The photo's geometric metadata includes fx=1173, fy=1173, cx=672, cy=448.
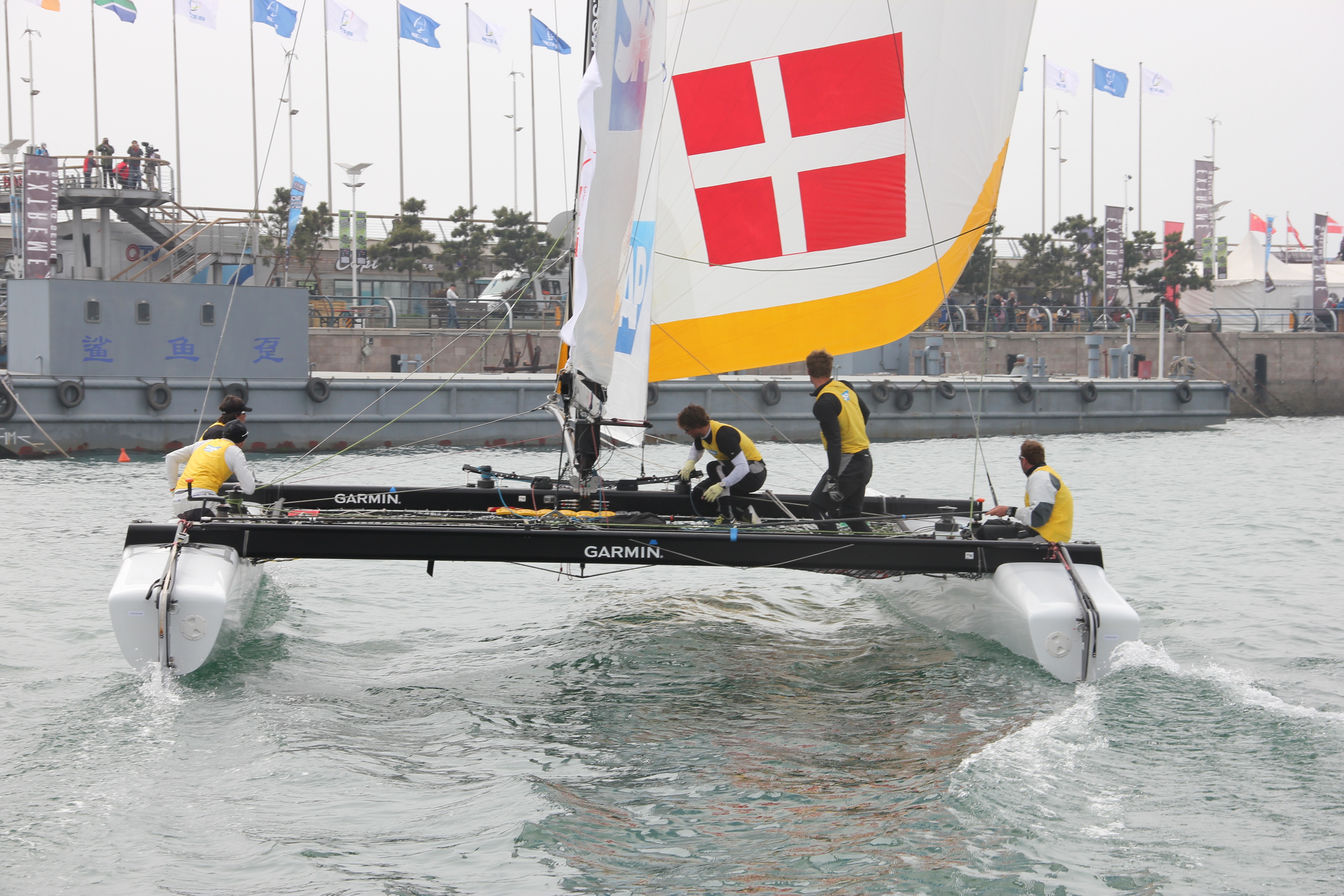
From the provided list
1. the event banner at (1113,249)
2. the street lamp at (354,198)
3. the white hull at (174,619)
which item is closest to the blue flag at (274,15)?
the street lamp at (354,198)

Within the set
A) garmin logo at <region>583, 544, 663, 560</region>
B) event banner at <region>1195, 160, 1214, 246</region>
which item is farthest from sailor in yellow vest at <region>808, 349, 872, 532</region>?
event banner at <region>1195, 160, 1214, 246</region>

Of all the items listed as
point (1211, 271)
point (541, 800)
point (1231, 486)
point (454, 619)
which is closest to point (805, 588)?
point (454, 619)

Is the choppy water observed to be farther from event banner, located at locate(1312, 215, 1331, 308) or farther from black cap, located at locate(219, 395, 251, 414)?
event banner, located at locate(1312, 215, 1331, 308)

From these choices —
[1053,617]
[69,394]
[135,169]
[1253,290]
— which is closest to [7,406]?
[69,394]

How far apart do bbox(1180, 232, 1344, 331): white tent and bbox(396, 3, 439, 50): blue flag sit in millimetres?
30141

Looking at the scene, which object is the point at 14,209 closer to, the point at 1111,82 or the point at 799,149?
the point at 799,149

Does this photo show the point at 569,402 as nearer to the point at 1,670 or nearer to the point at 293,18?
the point at 1,670

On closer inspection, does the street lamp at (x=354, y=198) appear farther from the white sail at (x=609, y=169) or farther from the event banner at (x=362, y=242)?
the white sail at (x=609, y=169)

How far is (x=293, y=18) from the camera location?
108ft

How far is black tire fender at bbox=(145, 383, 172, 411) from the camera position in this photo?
2116cm

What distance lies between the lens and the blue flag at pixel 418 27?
39.0m

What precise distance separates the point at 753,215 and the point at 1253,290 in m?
46.0

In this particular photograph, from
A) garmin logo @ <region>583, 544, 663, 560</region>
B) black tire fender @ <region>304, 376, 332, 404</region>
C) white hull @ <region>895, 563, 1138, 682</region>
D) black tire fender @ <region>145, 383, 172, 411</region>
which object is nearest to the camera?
white hull @ <region>895, 563, 1138, 682</region>

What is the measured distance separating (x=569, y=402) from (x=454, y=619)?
188 centimetres
